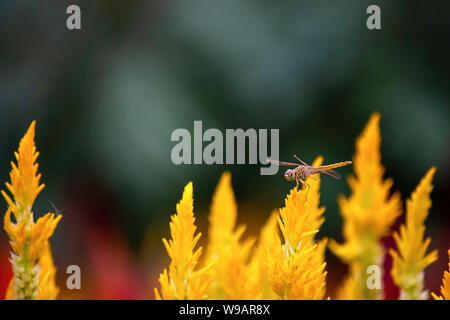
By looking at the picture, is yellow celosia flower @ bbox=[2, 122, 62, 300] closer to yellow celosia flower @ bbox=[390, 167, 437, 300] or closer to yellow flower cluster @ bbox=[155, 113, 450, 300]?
yellow flower cluster @ bbox=[155, 113, 450, 300]

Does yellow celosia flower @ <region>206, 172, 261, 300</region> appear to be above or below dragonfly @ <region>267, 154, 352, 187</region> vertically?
below

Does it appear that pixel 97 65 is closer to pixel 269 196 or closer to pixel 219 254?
pixel 269 196

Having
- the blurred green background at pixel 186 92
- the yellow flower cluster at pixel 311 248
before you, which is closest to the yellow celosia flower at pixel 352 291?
the yellow flower cluster at pixel 311 248

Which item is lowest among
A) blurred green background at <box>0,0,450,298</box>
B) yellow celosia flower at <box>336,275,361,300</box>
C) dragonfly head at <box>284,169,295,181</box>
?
yellow celosia flower at <box>336,275,361,300</box>

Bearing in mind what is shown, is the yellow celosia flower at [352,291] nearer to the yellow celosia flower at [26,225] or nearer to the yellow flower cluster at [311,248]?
the yellow flower cluster at [311,248]

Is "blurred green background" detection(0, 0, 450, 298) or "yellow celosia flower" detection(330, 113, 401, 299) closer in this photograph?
"yellow celosia flower" detection(330, 113, 401, 299)

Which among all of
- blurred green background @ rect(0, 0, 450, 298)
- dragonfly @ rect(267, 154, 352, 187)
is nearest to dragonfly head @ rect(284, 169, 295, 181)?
dragonfly @ rect(267, 154, 352, 187)

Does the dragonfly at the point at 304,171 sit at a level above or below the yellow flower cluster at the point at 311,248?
above
